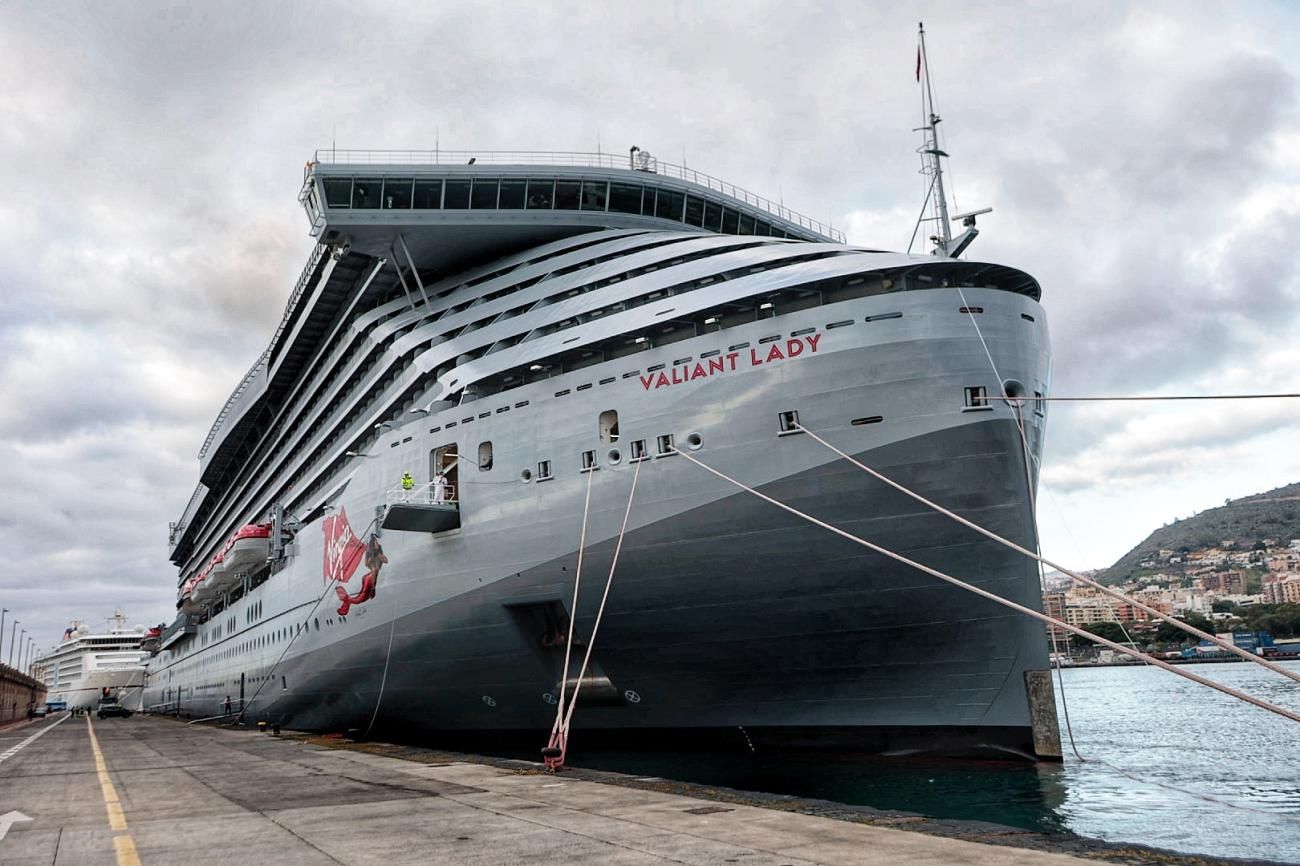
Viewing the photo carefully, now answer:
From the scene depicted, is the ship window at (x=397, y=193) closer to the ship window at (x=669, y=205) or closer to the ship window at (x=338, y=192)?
the ship window at (x=338, y=192)

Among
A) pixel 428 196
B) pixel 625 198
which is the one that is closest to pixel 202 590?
pixel 428 196

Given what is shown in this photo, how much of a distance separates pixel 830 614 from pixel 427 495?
384 inches

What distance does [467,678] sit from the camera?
2059 cm

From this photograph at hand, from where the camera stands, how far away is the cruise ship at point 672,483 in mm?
15766

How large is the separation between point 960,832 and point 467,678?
1468cm

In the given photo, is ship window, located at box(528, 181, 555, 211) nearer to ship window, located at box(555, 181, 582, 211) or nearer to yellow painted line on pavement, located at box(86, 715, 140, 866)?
ship window, located at box(555, 181, 582, 211)

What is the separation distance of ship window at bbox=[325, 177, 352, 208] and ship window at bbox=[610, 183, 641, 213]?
24.1ft

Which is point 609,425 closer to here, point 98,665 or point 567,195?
point 567,195

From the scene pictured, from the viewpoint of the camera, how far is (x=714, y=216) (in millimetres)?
29797

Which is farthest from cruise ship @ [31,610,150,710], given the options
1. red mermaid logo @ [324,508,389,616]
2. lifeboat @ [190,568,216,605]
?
red mermaid logo @ [324,508,389,616]

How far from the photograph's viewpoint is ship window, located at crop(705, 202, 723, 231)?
29.5 m

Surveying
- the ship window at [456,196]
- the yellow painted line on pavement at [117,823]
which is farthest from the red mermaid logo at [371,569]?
the ship window at [456,196]

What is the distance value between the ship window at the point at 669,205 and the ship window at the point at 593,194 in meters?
1.84

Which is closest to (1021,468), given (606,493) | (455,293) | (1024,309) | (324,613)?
(1024,309)
